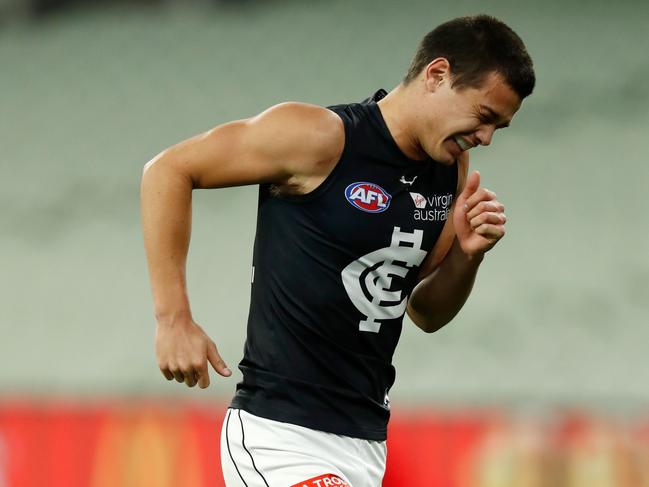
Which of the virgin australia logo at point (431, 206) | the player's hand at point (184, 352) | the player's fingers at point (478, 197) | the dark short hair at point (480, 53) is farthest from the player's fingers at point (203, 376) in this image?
the dark short hair at point (480, 53)

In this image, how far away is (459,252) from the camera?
259cm

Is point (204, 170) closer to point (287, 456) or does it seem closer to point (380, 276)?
point (380, 276)

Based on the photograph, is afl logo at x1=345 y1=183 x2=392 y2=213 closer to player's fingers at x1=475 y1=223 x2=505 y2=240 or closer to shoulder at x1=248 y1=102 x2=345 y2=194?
shoulder at x1=248 y1=102 x2=345 y2=194

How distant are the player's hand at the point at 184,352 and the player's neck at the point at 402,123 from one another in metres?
0.62

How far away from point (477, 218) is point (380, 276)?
0.80ft

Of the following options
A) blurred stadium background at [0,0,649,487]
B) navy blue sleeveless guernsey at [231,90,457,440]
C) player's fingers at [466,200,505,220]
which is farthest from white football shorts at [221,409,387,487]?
blurred stadium background at [0,0,649,487]

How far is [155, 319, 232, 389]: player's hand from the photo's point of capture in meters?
2.15

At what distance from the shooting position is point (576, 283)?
6.54m

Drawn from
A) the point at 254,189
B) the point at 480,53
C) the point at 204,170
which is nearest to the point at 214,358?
the point at 204,170

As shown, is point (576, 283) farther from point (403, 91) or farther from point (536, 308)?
point (403, 91)

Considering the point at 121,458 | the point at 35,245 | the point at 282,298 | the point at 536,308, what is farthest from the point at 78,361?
the point at 282,298

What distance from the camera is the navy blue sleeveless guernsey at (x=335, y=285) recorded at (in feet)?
7.65

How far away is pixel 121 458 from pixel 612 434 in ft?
6.65

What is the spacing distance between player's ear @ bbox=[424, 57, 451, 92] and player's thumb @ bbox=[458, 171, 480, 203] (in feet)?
0.68
